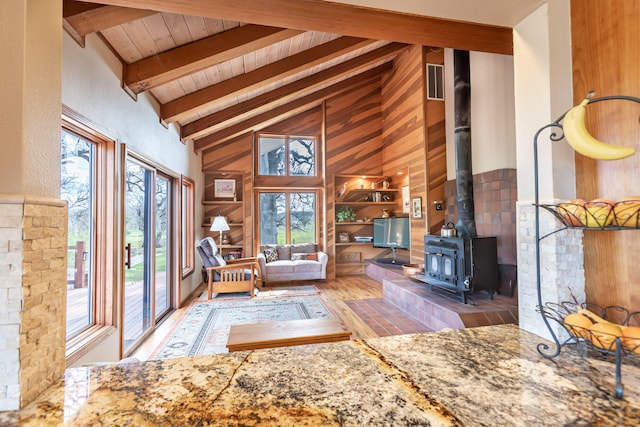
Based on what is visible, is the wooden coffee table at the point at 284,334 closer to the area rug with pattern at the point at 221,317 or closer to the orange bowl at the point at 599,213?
the area rug with pattern at the point at 221,317

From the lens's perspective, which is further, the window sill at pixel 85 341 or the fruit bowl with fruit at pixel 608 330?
the window sill at pixel 85 341

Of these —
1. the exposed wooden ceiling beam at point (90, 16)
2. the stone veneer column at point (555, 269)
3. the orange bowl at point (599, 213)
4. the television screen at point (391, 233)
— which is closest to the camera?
the orange bowl at point (599, 213)

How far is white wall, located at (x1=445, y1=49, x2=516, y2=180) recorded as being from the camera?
370 cm

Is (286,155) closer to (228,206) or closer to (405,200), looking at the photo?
(228,206)

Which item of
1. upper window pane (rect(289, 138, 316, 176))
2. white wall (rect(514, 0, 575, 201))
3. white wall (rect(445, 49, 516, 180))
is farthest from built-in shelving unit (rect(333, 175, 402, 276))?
white wall (rect(514, 0, 575, 201))

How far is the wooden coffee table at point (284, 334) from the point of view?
1.98m

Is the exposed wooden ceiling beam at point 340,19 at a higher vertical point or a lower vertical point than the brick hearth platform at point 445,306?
higher

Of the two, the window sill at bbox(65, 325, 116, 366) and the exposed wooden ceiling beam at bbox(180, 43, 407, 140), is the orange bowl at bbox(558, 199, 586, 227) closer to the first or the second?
the window sill at bbox(65, 325, 116, 366)

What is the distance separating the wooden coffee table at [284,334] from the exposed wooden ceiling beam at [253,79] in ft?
8.76

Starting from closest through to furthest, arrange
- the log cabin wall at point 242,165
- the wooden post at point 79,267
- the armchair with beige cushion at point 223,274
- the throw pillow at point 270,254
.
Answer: the wooden post at point 79,267 → the armchair with beige cushion at point 223,274 → the throw pillow at point 270,254 → the log cabin wall at point 242,165

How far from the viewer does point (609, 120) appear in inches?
43.1

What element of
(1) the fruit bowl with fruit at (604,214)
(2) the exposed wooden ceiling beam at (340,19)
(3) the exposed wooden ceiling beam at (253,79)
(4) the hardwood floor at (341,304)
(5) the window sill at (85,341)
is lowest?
(4) the hardwood floor at (341,304)

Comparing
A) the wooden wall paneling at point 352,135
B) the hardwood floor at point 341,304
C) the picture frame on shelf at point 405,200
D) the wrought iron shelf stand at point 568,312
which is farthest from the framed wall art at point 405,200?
the wrought iron shelf stand at point 568,312

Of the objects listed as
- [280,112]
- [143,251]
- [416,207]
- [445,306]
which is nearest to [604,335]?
[445,306]
